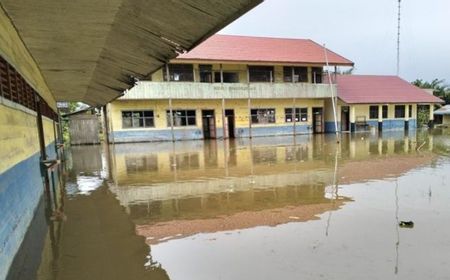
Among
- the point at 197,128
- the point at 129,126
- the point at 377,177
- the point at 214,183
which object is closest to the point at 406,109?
the point at 197,128

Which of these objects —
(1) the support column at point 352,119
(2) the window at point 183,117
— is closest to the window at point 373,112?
(1) the support column at point 352,119

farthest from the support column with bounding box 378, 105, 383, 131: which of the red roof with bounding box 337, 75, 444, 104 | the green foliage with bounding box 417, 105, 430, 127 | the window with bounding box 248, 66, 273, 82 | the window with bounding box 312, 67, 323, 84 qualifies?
the window with bounding box 248, 66, 273, 82

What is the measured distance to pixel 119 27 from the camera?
4.28 meters

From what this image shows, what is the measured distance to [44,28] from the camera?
465 cm

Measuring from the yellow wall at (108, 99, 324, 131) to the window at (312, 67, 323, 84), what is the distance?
160 centimetres

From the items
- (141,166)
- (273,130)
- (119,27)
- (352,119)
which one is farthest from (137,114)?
(119,27)

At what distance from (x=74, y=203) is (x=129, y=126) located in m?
17.6

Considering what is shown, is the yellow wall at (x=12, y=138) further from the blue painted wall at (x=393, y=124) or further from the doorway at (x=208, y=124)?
the blue painted wall at (x=393, y=124)

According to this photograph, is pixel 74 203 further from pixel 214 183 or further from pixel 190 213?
pixel 214 183

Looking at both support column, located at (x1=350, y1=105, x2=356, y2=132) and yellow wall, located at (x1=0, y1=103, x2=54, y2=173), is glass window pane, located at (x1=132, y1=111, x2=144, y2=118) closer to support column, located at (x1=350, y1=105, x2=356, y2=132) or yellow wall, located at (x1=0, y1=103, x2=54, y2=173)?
support column, located at (x1=350, y1=105, x2=356, y2=132)

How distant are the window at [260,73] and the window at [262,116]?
2.42 m

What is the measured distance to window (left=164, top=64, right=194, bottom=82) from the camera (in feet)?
81.0

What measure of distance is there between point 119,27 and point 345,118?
30280 mm

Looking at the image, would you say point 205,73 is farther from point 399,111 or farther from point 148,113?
point 399,111
